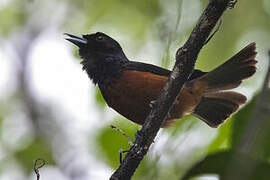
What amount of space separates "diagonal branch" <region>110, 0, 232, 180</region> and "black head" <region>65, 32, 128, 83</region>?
1398 mm

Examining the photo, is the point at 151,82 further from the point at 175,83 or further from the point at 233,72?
the point at 175,83

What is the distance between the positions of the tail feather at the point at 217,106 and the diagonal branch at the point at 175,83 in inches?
64.3

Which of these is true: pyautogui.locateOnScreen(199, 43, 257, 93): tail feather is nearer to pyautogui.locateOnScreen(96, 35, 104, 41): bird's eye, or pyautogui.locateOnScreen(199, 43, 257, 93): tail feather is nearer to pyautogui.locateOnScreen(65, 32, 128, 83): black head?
pyautogui.locateOnScreen(65, 32, 128, 83): black head

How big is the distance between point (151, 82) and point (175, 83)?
127cm

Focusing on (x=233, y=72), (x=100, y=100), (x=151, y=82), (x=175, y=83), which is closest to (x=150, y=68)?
(x=151, y=82)

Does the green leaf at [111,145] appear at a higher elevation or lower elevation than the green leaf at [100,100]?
lower

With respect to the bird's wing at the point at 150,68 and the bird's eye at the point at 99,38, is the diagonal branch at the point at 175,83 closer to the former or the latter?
the bird's wing at the point at 150,68

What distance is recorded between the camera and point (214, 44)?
5633 mm

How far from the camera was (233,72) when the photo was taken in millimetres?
4297

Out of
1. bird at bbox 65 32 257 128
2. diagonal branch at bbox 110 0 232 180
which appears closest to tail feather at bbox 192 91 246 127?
bird at bbox 65 32 257 128

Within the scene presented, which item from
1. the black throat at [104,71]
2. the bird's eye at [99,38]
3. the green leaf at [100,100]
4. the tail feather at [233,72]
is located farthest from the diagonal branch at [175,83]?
the green leaf at [100,100]

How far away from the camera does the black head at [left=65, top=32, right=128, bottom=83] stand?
4.48 m

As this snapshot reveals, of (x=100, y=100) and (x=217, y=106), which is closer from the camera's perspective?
(x=217, y=106)

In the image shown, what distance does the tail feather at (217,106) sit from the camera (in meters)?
4.70
